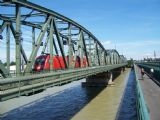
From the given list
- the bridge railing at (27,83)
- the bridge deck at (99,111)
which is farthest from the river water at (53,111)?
the bridge railing at (27,83)

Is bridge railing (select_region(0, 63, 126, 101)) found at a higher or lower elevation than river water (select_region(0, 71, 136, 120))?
higher

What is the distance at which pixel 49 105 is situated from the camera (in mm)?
38406

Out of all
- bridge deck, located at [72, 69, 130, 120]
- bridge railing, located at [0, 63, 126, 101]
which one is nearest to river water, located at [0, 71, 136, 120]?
bridge deck, located at [72, 69, 130, 120]

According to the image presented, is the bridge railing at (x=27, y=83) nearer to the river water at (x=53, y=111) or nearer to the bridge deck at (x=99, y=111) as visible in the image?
the river water at (x=53, y=111)

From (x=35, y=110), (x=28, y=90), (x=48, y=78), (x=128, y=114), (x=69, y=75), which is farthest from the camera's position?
(x=35, y=110)

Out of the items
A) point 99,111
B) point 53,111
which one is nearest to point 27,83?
point 53,111

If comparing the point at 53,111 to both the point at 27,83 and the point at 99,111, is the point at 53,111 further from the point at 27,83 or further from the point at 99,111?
the point at 27,83

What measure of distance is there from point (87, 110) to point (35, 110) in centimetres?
597

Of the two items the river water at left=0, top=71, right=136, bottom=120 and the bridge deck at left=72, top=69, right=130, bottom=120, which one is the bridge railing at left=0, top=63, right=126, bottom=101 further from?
the bridge deck at left=72, top=69, right=130, bottom=120

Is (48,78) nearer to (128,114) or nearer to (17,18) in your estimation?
(17,18)

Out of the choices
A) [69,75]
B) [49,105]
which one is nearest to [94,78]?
[49,105]

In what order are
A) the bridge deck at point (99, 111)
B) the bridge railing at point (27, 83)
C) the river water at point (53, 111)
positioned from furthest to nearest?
1. the bridge deck at point (99, 111)
2. the river water at point (53, 111)
3. the bridge railing at point (27, 83)

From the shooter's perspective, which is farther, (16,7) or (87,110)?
(87,110)

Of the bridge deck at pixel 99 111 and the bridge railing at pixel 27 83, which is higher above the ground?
the bridge railing at pixel 27 83
